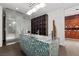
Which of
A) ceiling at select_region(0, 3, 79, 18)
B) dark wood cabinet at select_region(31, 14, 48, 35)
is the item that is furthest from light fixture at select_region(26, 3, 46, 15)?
dark wood cabinet at select_region(31, 14, 48, 35)

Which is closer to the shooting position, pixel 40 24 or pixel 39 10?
pixel 39 10

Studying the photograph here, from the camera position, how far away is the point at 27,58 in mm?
2584

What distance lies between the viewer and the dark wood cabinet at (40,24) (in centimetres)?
275

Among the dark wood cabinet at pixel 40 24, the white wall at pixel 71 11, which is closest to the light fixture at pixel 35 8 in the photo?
the dark wood cabinet at pixel 40 24

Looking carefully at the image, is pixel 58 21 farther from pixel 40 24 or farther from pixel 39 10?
pixel 39 10

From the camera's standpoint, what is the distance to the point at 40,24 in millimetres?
2896

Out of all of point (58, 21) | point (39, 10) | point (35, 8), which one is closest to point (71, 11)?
point (58, 21)

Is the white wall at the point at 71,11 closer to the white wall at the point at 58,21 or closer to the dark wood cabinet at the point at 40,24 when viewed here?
the white wall at the point at 58,21

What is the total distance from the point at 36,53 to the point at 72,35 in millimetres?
1618

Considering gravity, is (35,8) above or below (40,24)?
above

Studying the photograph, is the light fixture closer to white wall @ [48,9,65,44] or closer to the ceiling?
the ceiling

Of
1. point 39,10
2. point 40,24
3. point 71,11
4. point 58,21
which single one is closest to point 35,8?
point 39,10

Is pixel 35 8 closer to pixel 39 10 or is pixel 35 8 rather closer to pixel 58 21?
pixel 39 10

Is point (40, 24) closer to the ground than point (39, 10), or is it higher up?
closer to the ground
